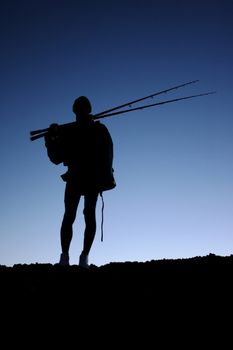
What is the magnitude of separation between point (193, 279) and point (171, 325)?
1328mm

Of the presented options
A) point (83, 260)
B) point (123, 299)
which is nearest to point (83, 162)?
point (83, 260)

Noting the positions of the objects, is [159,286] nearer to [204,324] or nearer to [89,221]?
[204,324]

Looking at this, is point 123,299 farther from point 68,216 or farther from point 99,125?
point 99,125

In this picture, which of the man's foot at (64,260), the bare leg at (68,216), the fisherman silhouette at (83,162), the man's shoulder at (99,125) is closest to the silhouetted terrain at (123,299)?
the man's foot at (64,260)

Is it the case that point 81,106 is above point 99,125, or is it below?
above

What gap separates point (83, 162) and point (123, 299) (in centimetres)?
238

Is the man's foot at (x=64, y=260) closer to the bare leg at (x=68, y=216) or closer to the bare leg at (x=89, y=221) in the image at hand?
the bare leg at (x=68, y=216)

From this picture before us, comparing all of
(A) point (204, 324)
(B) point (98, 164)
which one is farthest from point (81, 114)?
(A) point (204, 324)

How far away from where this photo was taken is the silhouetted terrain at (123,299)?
10.4ft

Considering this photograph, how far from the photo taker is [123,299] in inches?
144

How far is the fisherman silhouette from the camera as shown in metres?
5.36

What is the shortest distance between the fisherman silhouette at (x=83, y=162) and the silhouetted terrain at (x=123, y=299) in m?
0.67

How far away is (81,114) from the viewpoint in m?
5.76

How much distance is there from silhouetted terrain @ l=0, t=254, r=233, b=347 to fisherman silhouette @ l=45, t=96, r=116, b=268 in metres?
0.67
